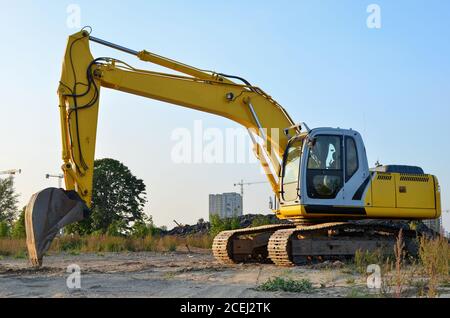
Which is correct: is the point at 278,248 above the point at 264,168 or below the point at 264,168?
below

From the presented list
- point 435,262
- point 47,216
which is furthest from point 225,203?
point 435,262

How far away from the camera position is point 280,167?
1420cm

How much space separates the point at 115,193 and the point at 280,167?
30.1 metres

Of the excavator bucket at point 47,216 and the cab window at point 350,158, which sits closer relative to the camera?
the excavator bucket at point 47,216

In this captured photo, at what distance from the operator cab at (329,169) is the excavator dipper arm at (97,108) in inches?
43.4

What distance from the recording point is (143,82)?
1348cm

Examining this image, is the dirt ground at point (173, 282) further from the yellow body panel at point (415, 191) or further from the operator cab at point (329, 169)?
the yellow body panel at point (415, 191)

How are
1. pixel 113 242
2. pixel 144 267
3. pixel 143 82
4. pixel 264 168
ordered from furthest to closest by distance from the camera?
pixel 113 242 → pixel 264 168 → pixel 143 82 → pixel 144 267

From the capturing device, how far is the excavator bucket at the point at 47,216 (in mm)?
11039

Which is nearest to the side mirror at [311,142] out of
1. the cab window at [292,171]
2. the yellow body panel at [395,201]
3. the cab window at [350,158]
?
the cab window at [292,171]

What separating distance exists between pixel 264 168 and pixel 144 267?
3753mm

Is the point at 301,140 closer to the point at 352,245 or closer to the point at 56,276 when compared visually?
the point at 352,245

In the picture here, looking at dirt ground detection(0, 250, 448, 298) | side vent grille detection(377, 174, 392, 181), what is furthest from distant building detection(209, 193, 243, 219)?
dirt ground detection(0, 250, 448, 298)
